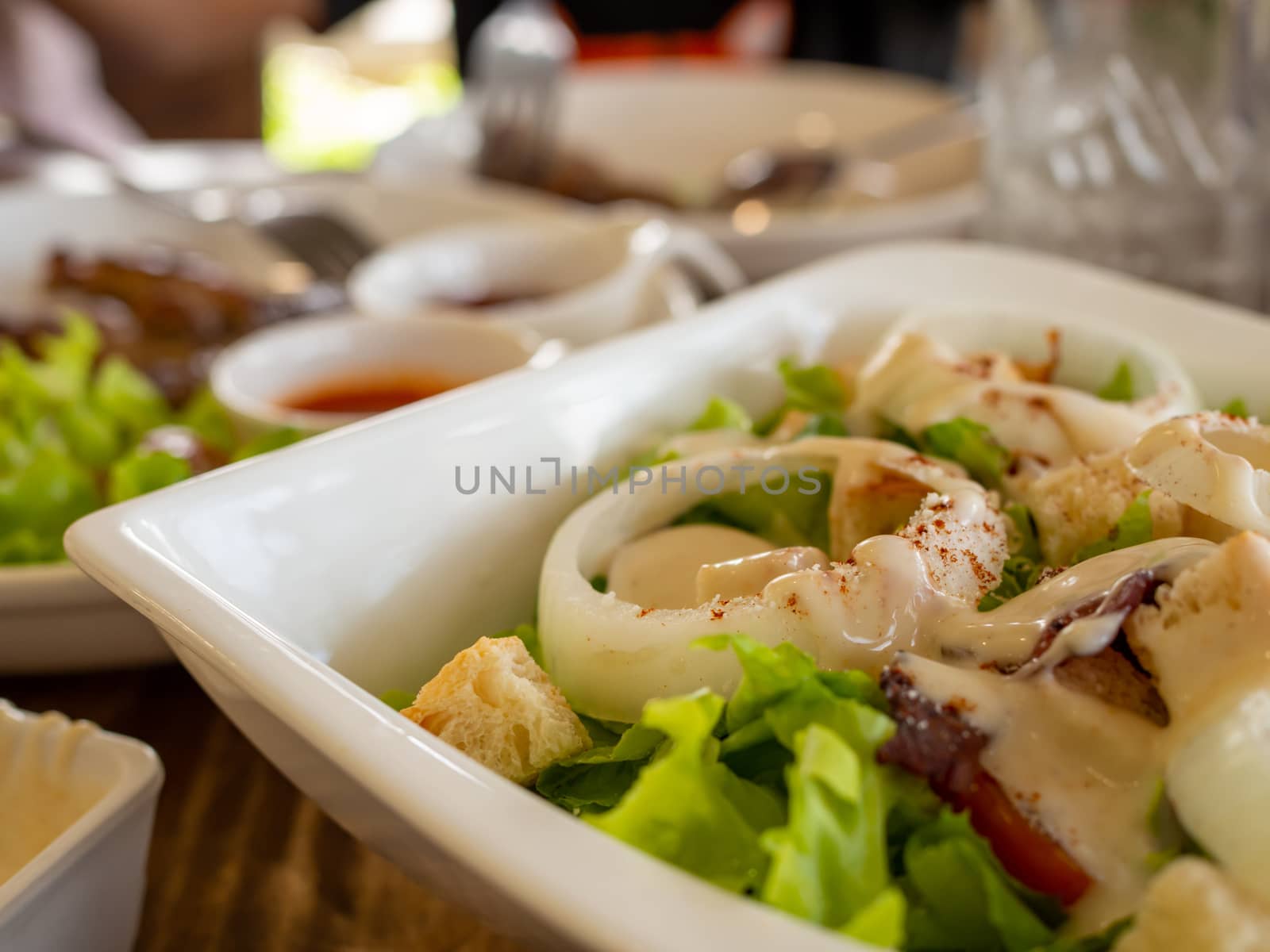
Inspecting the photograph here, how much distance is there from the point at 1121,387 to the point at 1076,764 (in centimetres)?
67

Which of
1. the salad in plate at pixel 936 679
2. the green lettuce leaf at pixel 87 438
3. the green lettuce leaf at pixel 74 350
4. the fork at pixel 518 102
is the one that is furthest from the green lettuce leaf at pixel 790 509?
the fork at pixel 518 102

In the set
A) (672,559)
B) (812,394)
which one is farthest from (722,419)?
(672,559)

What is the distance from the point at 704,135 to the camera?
3.79m

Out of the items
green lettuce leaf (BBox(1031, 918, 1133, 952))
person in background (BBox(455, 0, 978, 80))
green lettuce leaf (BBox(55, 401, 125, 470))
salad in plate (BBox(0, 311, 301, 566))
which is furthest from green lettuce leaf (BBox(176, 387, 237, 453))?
person in background (BBox(455, 0, 978, 80))

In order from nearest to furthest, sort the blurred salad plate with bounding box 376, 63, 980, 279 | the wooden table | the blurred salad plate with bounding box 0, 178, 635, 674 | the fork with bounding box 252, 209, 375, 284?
the wooden table, the blurred salad plate with bounding box 0, 178, 635, 674, the fork with bounding box 252, 209, 375, 284, the blurred salad plate with bounding box 376, 63, 980, 279

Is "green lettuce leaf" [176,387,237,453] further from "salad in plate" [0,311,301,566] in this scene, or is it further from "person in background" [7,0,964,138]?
"person in background" [7,0,964,138]

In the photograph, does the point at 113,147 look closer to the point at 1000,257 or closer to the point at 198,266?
the point at 198,266

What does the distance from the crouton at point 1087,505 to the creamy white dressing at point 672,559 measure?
0.25 m

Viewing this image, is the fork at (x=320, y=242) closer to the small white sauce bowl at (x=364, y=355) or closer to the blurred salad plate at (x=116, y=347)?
the blurred salad plate at (x=116, y=347)

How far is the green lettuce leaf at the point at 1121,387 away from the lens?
52.0 inches

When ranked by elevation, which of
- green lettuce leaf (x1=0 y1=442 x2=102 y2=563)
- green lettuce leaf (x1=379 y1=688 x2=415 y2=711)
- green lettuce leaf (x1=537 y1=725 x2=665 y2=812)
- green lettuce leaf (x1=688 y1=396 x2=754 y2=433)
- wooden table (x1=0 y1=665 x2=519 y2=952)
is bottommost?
wooden table (x1=0 y1=665 x2=519 y2=952)

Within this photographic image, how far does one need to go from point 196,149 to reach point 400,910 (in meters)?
3.17

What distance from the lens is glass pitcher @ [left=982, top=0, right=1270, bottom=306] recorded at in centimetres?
206

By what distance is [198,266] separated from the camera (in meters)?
2.38
